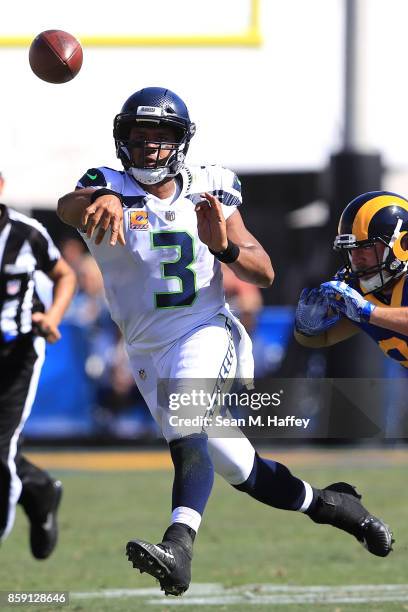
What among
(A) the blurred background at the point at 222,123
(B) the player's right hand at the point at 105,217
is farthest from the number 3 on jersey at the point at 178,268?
(A) the blurred background at the point at 222,123

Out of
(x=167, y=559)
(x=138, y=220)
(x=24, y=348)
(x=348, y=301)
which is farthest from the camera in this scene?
(x=24, y=348)

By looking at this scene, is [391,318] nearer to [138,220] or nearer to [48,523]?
[138,220]

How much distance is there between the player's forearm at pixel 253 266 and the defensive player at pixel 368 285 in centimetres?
19

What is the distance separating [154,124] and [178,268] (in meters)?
0.56

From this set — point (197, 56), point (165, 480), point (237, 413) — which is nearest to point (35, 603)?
point (237, 413)

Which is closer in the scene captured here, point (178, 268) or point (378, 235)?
point (378, 235)

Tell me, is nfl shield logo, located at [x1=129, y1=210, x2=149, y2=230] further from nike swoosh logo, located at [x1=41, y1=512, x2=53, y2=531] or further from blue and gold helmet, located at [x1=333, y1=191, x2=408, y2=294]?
nike swoosh logo, located at [x1=41, y1=512, x2=53, y2=531]

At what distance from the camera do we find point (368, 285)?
5.22m

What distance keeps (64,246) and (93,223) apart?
7902 millimetres

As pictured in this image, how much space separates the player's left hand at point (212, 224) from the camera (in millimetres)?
5008

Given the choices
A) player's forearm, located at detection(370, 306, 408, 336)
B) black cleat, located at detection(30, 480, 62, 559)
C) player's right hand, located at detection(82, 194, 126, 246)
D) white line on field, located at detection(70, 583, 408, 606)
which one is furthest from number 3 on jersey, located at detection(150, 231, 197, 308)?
black cleat, located at detection(30, 480, 62, 559)

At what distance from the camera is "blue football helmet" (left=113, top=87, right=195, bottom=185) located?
207 inches

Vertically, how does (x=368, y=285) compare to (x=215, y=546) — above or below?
above

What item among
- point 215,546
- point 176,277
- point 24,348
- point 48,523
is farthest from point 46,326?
point 215,546
